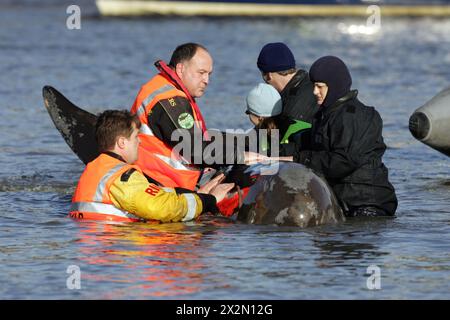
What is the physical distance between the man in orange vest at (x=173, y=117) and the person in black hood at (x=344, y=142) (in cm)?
64

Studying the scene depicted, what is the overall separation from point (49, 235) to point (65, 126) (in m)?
2.86

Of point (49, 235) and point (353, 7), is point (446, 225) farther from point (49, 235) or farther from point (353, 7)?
point (353, 7)

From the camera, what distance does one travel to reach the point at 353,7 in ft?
186

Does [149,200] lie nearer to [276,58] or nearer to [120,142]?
[120,142]

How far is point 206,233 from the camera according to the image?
35.4 feet

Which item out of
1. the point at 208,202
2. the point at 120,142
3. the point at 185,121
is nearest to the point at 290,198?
the point at 208,202

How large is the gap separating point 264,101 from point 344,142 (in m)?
0.95

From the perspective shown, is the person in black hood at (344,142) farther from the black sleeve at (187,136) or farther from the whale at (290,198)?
the black sleeve at (187,136)

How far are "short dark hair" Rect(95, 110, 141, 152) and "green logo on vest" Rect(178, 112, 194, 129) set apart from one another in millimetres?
584

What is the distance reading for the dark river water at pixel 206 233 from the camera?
8.88 metres

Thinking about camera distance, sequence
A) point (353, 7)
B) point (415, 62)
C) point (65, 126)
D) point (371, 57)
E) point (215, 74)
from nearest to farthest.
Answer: point (65, 126) < point (215, 74) < point (415, 62) < point (371, 57) < point (353, 7)

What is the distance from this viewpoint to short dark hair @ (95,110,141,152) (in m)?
10.4
